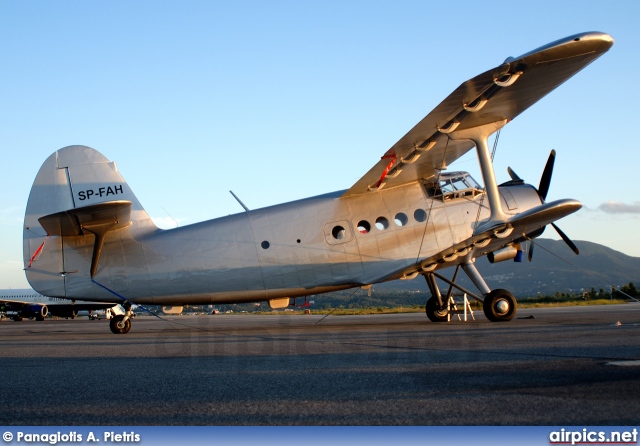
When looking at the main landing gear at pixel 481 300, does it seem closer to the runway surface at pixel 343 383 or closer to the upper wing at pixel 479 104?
the upper wing at pixel 479 104

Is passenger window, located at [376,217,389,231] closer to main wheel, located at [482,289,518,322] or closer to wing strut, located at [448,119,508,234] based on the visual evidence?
wing strut, located at [448,119,508,234]

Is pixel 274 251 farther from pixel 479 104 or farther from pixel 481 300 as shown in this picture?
pixel 479 104

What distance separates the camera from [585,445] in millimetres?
4145

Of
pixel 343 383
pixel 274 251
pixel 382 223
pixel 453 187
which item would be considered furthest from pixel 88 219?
pixel 343 383

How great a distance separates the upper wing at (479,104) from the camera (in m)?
12.6

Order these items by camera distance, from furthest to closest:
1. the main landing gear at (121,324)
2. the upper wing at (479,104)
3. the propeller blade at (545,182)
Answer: the propeller blade at (545,182) → the main landing gear at (121,324) → the upper wing at (479,104)

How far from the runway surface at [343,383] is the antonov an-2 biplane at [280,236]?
13.1 ft

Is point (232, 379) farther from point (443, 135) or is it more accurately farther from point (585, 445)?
point (443, 135)

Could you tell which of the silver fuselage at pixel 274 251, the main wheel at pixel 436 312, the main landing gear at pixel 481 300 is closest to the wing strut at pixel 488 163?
the silver fuselage at pixel 274 251

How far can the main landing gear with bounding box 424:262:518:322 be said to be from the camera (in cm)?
1605

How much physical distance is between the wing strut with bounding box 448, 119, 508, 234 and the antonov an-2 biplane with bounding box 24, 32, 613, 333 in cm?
2

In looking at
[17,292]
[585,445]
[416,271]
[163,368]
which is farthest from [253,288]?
[17,292]

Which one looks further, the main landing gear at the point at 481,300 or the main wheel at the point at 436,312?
the main wheel at the point at 436,312

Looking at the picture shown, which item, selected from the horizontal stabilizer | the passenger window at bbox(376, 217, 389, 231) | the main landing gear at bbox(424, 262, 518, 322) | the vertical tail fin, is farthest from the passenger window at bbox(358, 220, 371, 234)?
the horizontal stabilizer
